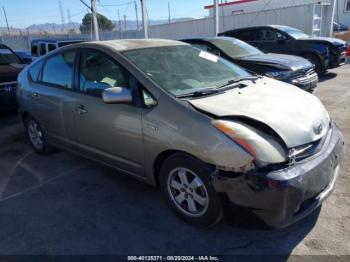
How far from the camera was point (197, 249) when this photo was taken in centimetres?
275

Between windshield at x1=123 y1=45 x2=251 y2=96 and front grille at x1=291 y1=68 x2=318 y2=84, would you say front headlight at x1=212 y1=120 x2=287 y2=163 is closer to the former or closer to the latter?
windshield at x1=123 y1=45 x2=251 y2=96

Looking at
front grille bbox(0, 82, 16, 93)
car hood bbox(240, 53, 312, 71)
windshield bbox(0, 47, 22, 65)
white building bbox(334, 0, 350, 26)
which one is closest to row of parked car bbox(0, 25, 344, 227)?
front grille bbox(0, 82, 16, 93)

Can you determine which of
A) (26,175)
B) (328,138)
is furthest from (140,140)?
(26,175)

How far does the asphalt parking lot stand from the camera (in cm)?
277

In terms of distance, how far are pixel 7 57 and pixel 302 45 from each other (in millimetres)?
8255

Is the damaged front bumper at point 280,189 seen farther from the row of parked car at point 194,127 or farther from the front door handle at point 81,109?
the front door handle at point 81,109

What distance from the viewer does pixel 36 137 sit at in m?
5.07

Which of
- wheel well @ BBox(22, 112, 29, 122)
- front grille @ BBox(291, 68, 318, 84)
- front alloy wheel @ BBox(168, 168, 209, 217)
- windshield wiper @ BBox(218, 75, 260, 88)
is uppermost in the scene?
windshield wiper @ BBox(218, 75, 260, 88)

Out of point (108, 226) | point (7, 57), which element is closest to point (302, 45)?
point (7, 57)

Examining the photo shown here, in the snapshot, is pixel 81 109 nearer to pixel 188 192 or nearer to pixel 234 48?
pixel 188 192

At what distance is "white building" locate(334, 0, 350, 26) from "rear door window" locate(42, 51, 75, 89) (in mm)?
35516

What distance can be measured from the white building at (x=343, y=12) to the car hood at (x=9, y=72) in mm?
33921

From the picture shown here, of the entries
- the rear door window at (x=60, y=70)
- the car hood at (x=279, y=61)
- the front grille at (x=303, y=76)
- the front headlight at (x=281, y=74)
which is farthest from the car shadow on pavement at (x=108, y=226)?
the car hood at (x=279, y=61)

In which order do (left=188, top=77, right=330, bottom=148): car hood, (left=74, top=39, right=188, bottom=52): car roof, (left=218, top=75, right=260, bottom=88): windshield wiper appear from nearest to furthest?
(left=188, top=77, right=330, bottom=148): car hood < (left=218, top=75, right=260, bottom=88): windshield wiper < (left=74, top=39, right=188, bottom=52): car roof
